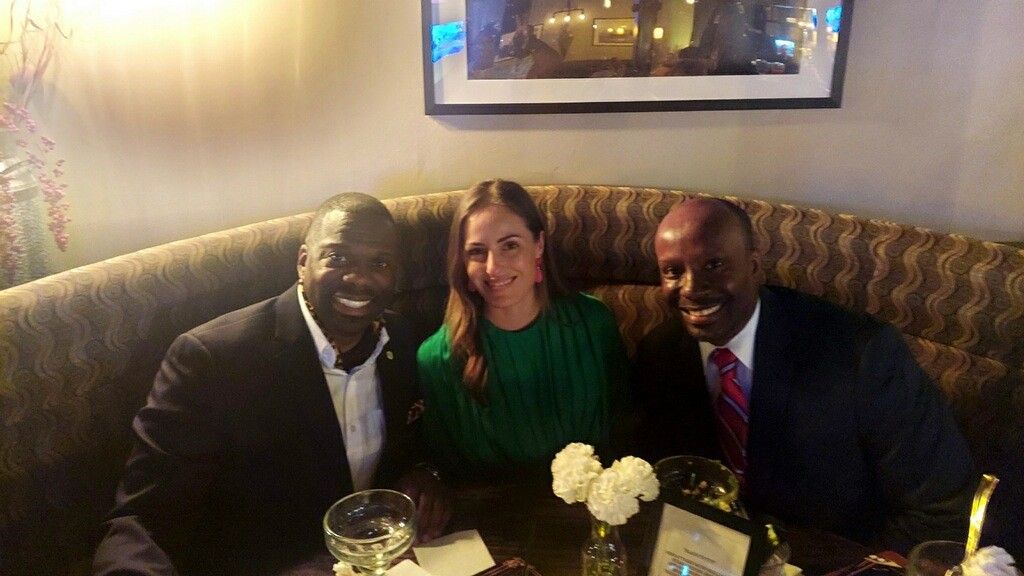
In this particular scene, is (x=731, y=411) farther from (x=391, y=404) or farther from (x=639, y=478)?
(x=391, y=404)

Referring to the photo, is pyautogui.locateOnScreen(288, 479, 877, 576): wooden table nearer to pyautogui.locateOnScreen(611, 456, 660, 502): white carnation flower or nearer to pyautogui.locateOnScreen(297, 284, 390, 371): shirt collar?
pyautogui.locateOnScreen(611, 456, 660, 502): white carnation flower

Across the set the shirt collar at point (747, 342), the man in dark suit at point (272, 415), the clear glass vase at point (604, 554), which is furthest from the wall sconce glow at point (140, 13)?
the clear glass vase at point (604, 554)

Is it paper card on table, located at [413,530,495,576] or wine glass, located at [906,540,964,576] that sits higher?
wine glass, located at [906,540,964,576]

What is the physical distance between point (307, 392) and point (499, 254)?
55cm

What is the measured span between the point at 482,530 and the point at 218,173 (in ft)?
5.10

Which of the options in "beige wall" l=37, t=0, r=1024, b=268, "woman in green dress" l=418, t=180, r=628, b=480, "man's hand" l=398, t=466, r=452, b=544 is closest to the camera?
"man's hand" l=398, t=466, r=452, b=544

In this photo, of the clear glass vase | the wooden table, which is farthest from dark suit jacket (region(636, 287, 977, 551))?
the clear glass vase

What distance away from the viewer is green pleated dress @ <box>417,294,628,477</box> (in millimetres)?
1750

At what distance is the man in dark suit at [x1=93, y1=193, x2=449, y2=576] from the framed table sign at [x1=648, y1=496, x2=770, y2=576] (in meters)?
0.51

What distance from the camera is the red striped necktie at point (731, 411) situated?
1651 mm

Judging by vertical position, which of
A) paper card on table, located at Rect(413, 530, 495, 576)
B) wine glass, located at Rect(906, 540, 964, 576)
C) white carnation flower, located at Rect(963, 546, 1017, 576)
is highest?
white carnation flower, located at Rect(963, 546, 1017, 576)

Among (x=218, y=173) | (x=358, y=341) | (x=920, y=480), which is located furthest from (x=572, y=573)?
(x=218, y=173)

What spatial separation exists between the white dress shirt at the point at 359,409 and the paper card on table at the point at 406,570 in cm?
45

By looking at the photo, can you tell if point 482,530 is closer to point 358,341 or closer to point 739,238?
point 358,341
